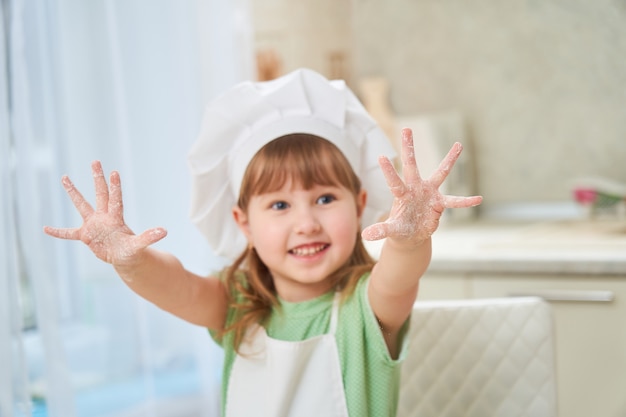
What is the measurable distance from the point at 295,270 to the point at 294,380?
0.17m

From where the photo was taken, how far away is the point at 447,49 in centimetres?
259

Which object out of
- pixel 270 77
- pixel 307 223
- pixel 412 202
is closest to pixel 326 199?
pixel 307 223

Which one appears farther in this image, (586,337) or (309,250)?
(586,337)

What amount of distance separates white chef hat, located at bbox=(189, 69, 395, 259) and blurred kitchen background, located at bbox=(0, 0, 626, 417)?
357 mm

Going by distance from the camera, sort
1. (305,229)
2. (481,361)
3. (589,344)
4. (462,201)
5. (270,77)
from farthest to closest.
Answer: (270,77) → (589,344) → (481,361) → (305,229) → (462,201)

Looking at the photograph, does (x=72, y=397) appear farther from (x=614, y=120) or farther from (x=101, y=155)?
(x=614, y=120)

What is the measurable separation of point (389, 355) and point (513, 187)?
146 centimetres

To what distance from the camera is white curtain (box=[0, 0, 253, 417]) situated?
144cm

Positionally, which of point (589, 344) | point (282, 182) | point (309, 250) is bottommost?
point (589, 344)

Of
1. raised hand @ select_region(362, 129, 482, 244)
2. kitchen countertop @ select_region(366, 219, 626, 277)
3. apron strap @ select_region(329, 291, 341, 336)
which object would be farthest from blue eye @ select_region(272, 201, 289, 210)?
kitchen countertop @ select_region(366, 219, 626, 277)

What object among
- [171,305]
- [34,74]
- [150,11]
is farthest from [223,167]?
[150,11]

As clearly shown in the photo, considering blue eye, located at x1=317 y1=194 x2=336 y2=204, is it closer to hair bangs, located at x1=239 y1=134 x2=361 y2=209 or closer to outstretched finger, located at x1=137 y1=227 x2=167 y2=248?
hair bangs, located at x1=239 y1=134 x2=361 y2=209

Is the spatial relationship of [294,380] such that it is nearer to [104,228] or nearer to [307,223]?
[307,223]

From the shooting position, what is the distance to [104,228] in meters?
1.04
